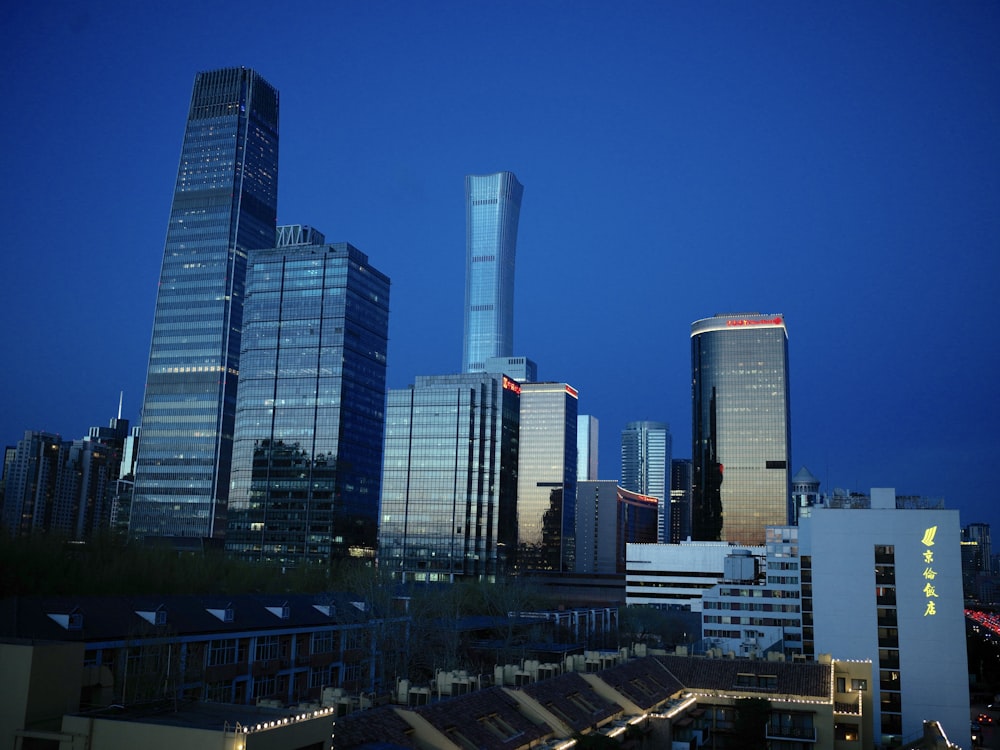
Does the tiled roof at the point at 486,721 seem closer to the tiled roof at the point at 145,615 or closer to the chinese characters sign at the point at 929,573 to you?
the tiled roof at the point at 145,615

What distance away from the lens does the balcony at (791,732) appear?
64.4m

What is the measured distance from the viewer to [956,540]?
9356 centimetres

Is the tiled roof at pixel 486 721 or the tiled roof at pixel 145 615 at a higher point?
the tiled roof at pixel 145 615

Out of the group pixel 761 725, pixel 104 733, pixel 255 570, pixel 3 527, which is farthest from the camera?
pixel 255 570

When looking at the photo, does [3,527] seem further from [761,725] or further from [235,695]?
[761,725]

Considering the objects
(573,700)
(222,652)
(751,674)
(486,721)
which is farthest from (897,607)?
(222,652)

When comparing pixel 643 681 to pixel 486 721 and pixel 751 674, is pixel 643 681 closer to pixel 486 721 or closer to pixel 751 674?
pixel 751 674

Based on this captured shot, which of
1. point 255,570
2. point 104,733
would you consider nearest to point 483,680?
point 104,733

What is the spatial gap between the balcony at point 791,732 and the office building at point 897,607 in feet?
98.1

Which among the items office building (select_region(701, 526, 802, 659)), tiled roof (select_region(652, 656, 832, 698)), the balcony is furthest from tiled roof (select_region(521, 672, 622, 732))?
office building (select_region(701, 526, 802, 659))

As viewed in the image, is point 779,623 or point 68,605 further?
point 779,623

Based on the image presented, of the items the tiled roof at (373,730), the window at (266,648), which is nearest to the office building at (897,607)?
the window at (266,648)

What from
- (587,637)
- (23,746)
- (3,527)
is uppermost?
(3,527)

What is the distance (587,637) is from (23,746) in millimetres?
115822
